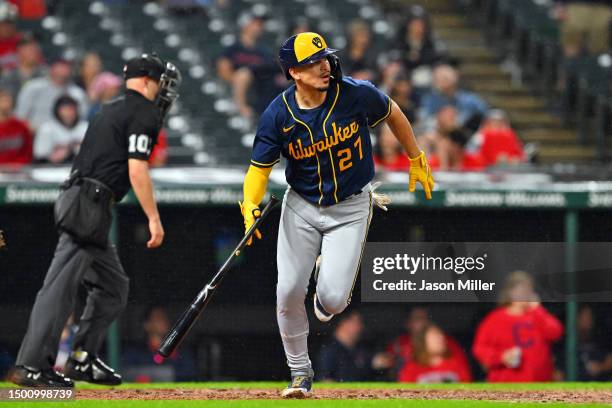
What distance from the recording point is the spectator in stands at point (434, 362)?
958cm

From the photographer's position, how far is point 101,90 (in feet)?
38.8

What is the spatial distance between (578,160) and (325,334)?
508 centimetres

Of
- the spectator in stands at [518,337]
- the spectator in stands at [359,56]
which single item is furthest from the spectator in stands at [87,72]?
the spectator in stands at [518,337]

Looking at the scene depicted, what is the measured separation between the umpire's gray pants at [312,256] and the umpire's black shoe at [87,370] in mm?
1162

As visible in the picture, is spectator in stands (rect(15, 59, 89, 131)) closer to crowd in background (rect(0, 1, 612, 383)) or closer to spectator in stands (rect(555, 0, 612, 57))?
crowd in background (rect(0, 1, 612, 383))

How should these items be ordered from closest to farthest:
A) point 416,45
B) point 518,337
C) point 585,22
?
1. point 518,337
2. point 416,45
3. point 585,22

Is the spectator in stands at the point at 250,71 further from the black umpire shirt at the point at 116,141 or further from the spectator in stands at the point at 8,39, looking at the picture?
the black umpire shirt at the point at 116,141

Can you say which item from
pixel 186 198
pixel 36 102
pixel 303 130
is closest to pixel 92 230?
pixel 303 130

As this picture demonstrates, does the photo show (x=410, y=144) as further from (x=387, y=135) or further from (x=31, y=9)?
(x=31, y=9)

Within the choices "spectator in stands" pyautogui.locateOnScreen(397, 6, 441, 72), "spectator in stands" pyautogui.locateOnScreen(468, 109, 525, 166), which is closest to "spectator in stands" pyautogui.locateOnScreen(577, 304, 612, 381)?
"spectator in stands" pyautogui.locateOnScreen(468, 109, 525, 166)

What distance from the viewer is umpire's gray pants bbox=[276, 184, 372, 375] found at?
22.5 feet

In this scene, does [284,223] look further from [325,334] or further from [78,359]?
[325,334]

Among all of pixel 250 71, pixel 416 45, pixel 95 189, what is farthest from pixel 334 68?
pixel 416 45

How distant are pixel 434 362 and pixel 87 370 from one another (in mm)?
2988
